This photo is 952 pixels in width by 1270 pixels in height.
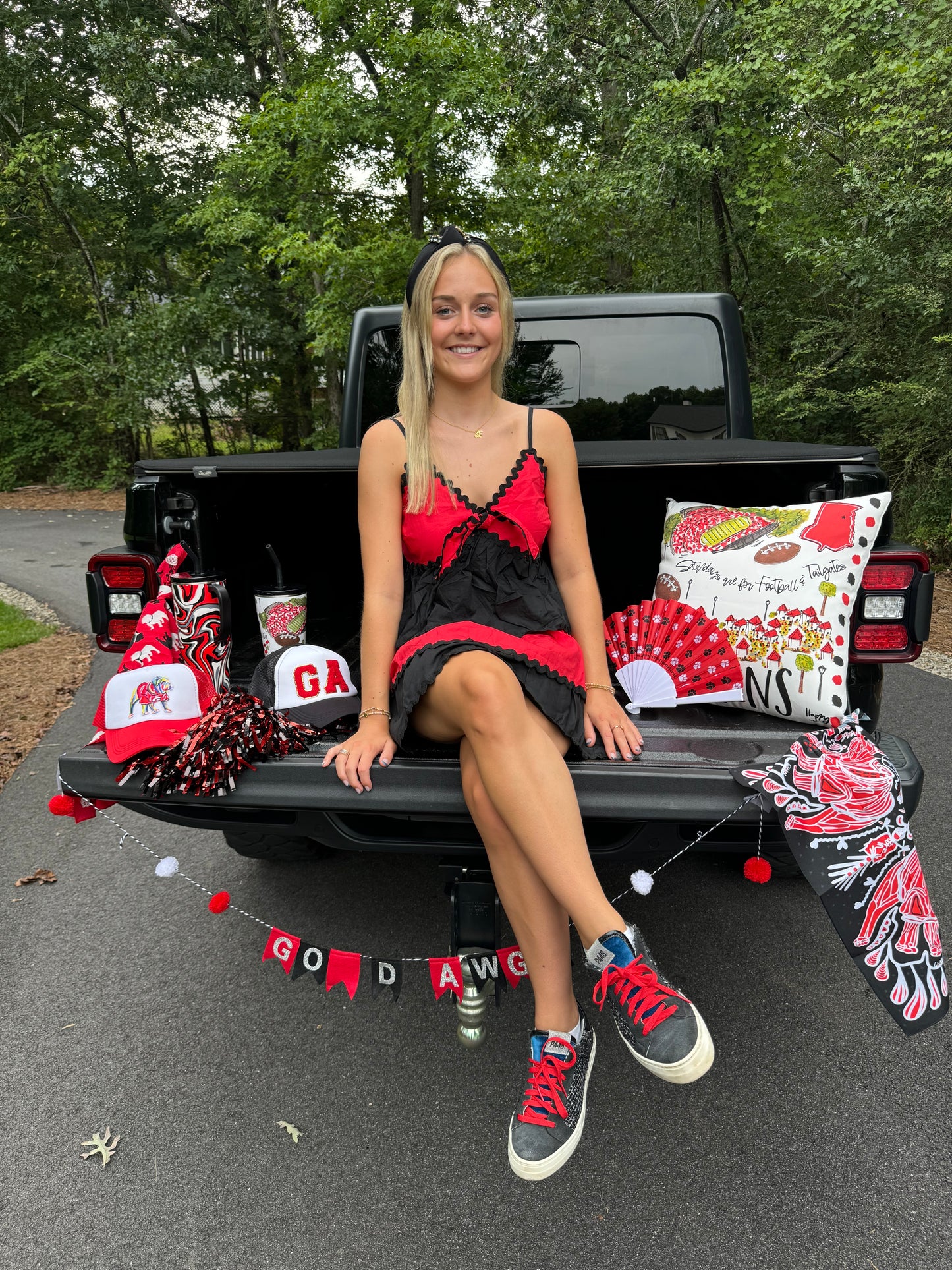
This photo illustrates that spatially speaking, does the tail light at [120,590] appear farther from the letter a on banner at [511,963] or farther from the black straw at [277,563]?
the letter a on banner at [511,963]

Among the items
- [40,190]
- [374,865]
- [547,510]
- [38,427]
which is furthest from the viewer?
[38,427]

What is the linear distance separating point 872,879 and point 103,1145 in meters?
1.83

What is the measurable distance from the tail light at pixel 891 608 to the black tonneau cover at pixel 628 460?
11.7 inches

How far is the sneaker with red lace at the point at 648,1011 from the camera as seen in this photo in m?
1.59

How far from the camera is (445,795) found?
1.91 m

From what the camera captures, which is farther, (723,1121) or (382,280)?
(382,280)

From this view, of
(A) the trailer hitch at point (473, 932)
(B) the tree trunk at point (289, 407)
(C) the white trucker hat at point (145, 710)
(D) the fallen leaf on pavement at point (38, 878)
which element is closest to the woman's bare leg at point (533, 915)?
(A) the trailer hitch at point (473, 932)

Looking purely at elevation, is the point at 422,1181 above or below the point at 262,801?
below

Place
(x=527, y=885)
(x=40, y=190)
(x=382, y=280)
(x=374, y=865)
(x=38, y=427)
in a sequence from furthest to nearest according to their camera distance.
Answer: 1. (x=38, y=427)
2. (x=40, y=190)
3. (x=382, y=280)
4. (x=374, y=865)
5. (x=527, y=885)

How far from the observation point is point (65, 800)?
1994 millimetres

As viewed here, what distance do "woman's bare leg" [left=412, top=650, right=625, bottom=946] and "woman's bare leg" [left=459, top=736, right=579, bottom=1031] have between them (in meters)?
0.03

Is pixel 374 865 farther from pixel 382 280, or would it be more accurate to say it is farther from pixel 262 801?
pixel 382 280

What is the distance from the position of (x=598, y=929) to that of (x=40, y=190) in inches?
797

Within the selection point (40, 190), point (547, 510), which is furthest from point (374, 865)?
point (40, 190)
